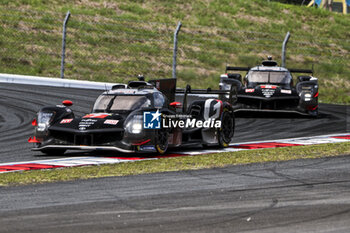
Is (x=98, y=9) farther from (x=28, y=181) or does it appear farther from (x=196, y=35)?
(x=28, y=181)

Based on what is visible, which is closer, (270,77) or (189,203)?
(189,203)

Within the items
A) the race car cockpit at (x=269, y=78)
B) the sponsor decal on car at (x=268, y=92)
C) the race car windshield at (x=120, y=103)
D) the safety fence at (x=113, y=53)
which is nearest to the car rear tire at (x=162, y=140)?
the race car windshield at (x=120, y=103)

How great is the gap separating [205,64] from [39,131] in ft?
64.8

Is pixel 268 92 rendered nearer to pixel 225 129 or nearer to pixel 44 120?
pixel 225 129

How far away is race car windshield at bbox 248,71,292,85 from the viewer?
19000 millimetres

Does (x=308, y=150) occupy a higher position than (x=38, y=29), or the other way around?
(x=38, y=29)

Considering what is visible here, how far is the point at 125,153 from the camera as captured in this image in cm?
1149

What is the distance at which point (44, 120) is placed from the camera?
11.1 meters

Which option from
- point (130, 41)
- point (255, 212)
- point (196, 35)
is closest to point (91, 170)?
point (255, 212)

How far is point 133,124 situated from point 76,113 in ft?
20.2

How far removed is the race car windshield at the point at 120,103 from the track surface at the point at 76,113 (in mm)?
899

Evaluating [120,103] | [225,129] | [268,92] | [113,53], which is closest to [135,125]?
[120,103]

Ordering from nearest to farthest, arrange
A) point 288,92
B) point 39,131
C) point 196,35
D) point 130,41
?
1. point 39,131
2. point 288,92
3. point 130,41
4. point 196,35

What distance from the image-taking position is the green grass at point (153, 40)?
2756cm
